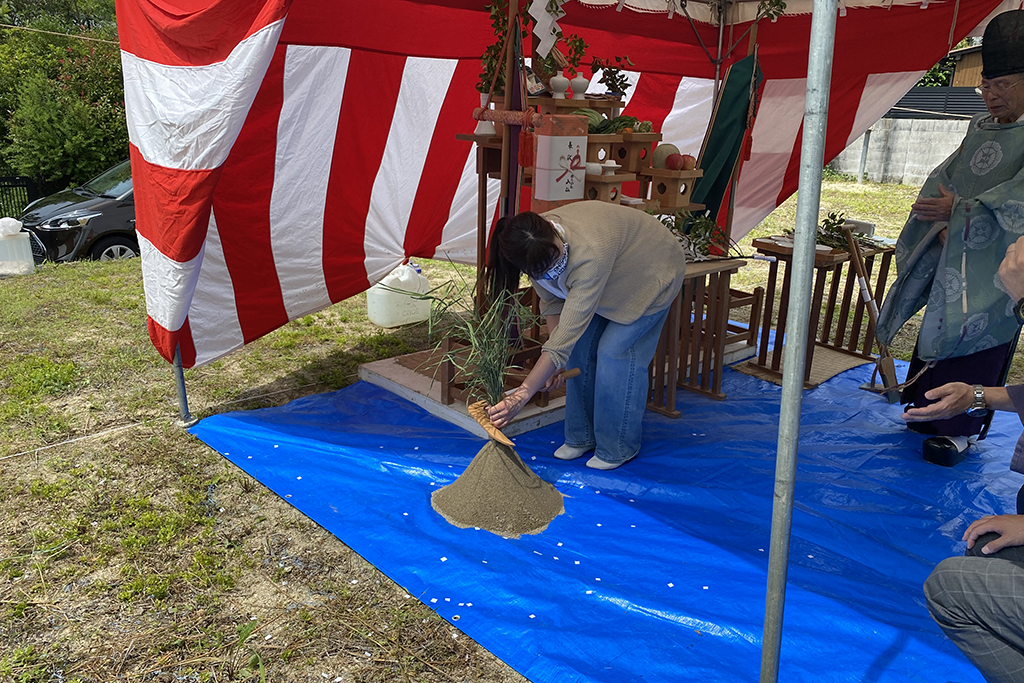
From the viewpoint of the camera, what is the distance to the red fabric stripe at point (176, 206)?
8.27ft

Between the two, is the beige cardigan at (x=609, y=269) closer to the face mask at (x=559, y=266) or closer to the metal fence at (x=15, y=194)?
the face mask at (x=559, y=266)

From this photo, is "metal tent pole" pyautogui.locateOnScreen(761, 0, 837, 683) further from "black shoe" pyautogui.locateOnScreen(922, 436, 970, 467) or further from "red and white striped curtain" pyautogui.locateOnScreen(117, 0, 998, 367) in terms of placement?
"black shoe" pyautogui.locateOnScreen(922, 436, 970, 467)

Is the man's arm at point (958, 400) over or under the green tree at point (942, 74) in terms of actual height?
under

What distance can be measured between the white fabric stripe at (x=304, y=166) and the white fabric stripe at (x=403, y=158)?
1.18ft

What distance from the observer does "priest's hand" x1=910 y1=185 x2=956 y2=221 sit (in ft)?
8.51

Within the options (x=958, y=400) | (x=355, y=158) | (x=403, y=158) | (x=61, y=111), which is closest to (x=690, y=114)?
(x=403, y=158)

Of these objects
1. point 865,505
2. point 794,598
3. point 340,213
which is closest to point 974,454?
point 865,505

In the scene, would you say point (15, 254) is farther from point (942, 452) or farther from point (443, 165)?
point (942, 452)

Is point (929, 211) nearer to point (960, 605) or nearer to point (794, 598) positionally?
point (794, 598)

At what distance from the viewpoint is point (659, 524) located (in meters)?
2.30

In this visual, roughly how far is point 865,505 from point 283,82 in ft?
8.90

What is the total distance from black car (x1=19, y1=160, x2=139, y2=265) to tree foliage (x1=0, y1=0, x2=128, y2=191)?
116 inches

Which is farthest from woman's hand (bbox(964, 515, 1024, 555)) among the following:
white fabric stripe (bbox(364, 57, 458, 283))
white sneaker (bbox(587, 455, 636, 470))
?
white fabric stripe (bbox(364, 57, 458, 283))

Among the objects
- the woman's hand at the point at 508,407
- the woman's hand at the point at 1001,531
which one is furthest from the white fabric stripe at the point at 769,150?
the woman's hand at the point at 1001,531
